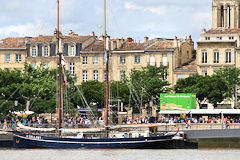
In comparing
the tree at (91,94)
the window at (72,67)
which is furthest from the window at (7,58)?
the tree at (91,94)

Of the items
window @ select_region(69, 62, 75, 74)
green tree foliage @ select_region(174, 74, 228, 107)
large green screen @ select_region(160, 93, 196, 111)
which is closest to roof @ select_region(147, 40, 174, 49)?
window @ select_region(69, 62, 75, 74)

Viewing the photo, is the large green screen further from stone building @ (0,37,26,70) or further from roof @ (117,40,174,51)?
stone building @ (0,37,26,70)

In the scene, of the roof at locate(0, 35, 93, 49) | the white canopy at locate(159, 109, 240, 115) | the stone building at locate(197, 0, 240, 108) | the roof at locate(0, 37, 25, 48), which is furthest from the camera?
the roof at locate(0, 37, 25, 48)

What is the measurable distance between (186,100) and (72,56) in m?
32.0

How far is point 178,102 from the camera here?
87938 mm

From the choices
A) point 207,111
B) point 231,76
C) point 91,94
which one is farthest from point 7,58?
point 207,111

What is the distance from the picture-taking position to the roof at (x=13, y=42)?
119 m

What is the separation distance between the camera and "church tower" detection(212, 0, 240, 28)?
431ft

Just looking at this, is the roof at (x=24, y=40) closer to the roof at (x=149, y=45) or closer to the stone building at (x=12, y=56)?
the stone building at (x=12, y=56)

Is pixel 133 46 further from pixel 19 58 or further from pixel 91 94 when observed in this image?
pixel 19 58

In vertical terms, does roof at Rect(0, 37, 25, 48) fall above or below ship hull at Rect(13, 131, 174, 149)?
above
